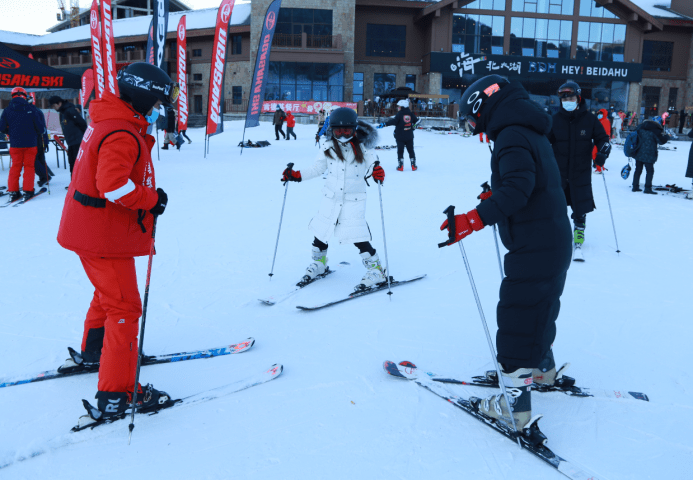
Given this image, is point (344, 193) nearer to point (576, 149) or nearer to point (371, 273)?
point (371, 273)

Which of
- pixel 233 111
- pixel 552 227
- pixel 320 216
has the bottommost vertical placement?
pixel 320 216

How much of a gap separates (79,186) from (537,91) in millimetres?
32828

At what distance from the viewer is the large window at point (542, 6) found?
28734 millimetres

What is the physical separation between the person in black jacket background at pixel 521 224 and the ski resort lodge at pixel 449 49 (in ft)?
87.7

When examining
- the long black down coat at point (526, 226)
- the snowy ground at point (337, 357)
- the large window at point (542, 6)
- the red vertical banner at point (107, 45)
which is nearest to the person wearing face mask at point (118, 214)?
the snowy ground at point (337, 357)

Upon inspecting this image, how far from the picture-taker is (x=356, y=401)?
2.45m

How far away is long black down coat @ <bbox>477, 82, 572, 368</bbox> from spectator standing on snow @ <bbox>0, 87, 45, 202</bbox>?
7.53 m

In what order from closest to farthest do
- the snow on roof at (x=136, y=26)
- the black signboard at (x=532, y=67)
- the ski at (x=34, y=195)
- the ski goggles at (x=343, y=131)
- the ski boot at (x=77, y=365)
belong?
1. the ski boot at (x=77, y=365)
2. the ski goggles at (x=343, y=131)
3. the ski at (x=34, y=195)
4. the black signboard at (x=532, y=67)
5. the snow on roof at (x=136, y=26)

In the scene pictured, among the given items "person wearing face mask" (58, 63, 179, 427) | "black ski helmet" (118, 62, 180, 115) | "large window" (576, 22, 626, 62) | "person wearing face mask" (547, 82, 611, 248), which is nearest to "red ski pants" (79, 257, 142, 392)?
"person wearing face mask" (58, 63, 179, 427)

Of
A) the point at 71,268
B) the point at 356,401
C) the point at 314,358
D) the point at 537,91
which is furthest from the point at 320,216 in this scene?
the point at 537,91

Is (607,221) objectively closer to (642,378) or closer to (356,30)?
(642,378)

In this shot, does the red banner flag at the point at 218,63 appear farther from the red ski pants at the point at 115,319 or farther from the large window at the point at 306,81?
the large window at the point at 306,81

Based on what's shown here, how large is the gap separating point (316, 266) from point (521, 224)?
2434 millimetres

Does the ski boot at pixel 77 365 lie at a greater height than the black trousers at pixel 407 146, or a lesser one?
lesser
